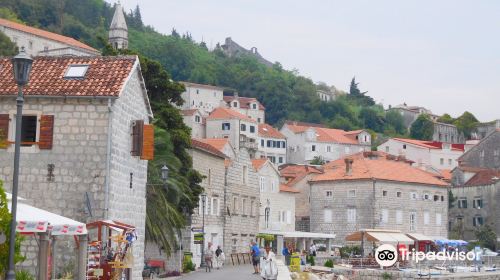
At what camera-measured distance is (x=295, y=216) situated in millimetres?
80812

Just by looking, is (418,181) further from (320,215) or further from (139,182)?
(139,182)

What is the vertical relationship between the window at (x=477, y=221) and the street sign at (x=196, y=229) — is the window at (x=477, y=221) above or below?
above

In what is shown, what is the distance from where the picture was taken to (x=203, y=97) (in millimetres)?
155500

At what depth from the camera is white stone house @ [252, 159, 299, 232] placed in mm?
70688

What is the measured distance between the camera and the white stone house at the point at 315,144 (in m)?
136

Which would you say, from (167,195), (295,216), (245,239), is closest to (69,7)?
(295,216)

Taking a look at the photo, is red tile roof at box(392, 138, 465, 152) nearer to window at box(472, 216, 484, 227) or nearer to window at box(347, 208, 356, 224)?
window at box(472, 216, 484, 227)

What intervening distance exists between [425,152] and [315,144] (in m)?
17.8

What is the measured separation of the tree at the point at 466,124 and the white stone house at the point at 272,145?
154 feet

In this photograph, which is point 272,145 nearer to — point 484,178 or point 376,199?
point 484,178

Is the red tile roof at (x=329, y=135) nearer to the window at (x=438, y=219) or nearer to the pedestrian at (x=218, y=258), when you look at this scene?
the window at (x=438, y=219)

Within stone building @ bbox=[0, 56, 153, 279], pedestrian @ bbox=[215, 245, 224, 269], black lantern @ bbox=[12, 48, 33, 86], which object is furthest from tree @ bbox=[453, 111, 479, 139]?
black lantern @ bbox=[12, 48, 33, 86]

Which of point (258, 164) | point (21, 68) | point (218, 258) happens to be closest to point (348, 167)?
point (258, 164)

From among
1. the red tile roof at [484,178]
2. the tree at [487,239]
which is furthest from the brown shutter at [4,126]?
the red tile roof at [484,178]
